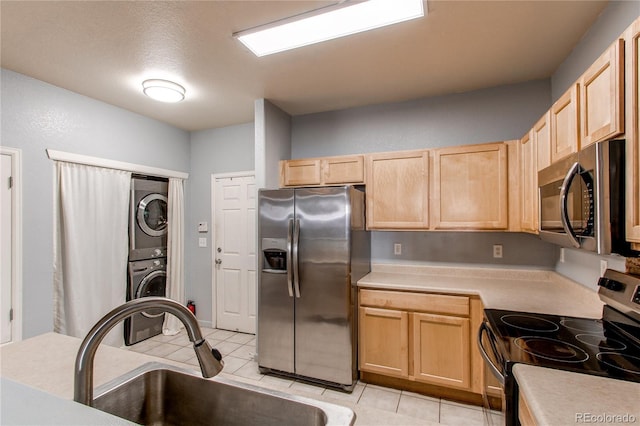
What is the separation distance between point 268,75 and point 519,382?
8.62ft

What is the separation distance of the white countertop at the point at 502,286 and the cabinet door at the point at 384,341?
0.25m

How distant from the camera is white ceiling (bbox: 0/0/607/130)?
1.78 m

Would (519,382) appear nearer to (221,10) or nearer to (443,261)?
(443,261)

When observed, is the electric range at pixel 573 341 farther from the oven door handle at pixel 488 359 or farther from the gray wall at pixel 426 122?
the gray wall at pixel 426 122

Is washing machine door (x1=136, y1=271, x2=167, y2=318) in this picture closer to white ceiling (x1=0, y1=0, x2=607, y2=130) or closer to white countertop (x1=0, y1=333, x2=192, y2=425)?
white ceiling (x1=0, y1=0, x2=607, y2=130)

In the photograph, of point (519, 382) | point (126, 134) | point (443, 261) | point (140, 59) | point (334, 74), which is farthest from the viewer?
point (126, 134)

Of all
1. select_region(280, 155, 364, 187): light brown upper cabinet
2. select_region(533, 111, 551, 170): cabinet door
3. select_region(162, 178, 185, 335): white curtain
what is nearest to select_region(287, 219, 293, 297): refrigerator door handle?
select_region(280, 155, 364, 187): light brown upper cabinet

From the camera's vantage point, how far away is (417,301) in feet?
8.11

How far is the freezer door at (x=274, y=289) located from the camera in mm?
2723

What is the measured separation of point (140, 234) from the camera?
3564 millimetres

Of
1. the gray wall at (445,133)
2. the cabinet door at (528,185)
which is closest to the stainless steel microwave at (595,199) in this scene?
the cabinet door at (528,185)

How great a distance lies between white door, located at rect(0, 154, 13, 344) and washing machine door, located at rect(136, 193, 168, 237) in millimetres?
1185

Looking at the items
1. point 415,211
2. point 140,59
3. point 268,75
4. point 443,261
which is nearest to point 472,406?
point 443,261

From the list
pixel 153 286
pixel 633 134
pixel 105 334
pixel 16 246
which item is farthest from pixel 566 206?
pixel 153 286
